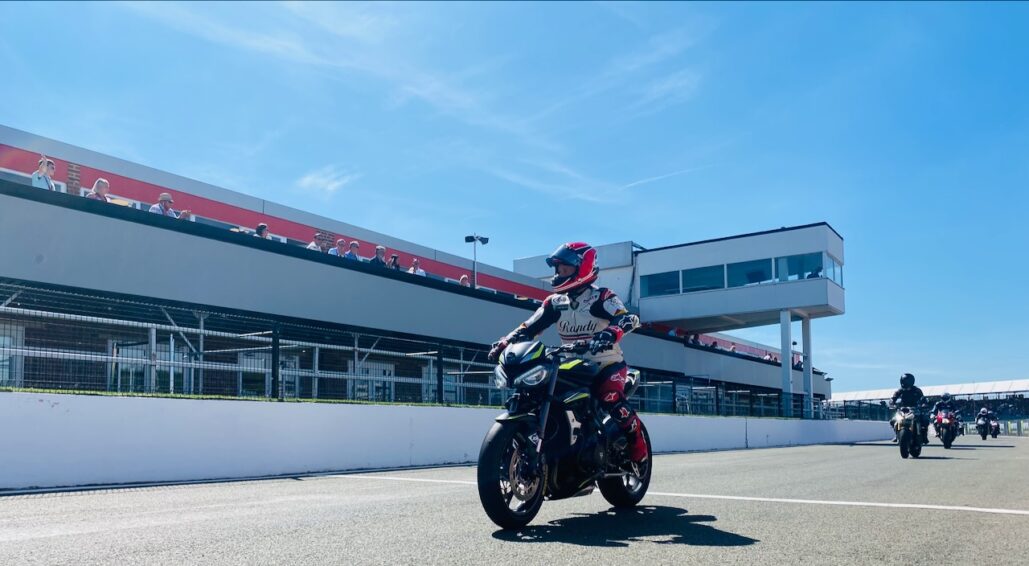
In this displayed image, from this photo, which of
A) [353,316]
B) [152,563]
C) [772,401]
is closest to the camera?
[152,563]

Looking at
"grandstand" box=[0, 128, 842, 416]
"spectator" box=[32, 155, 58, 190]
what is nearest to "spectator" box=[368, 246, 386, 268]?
"grandstand" box=[0, 128, 842, 416]

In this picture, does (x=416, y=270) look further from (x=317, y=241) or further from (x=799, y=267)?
(x=799, y=267)

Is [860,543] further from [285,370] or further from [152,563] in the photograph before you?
[285,370]

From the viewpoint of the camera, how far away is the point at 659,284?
39.2m

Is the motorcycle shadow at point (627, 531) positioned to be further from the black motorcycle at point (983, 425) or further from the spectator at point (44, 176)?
the black motorcycle at point (983, 425)

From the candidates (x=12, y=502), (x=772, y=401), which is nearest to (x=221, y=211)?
(x=12, y=502)

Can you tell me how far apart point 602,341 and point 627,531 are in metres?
1.24

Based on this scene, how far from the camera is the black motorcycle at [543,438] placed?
5152mm

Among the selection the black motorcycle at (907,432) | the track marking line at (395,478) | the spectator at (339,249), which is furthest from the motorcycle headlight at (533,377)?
the spectator at (339,249)

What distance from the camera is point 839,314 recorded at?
122 ft

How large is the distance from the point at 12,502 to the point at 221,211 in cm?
1250

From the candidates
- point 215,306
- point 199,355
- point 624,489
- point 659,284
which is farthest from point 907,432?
point 659,284

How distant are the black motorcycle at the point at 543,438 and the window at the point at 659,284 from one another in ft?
109

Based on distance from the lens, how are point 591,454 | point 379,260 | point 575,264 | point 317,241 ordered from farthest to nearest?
point 317,241
point 379,260
point 575,264
point 591,454
